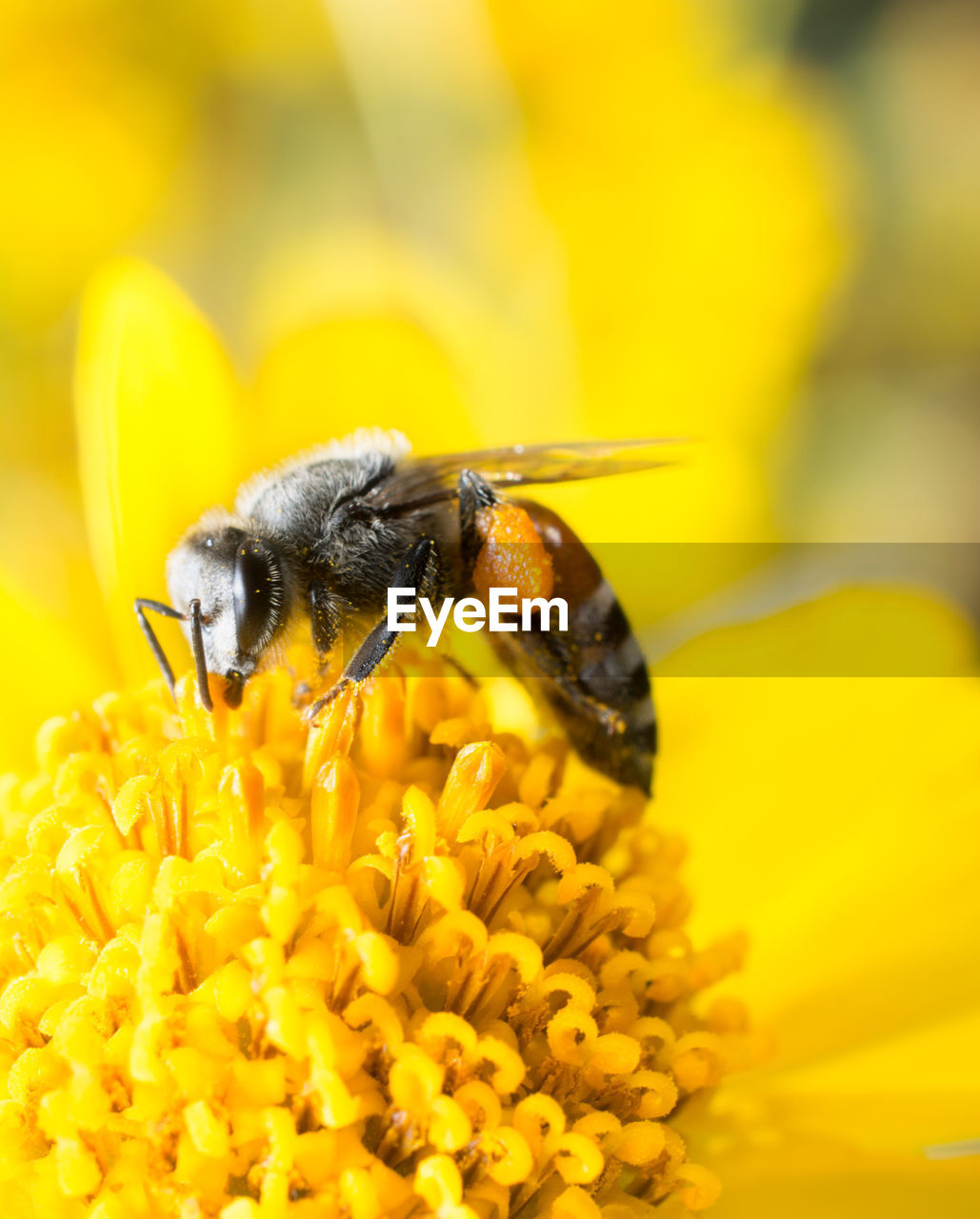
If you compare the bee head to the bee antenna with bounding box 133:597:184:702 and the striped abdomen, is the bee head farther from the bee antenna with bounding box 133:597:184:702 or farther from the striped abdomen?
the striped abdomen

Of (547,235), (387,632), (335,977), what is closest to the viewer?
(335,977)

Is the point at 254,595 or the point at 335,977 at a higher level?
the point at 254,595

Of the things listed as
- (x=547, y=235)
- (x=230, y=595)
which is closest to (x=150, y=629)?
(x=230, y=595)

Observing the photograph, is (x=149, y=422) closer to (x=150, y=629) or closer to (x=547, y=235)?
(x=150, y=629)

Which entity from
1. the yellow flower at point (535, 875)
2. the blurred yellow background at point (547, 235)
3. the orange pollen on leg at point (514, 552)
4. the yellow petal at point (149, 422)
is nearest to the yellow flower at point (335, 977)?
the yellow flower at point (535, 875)

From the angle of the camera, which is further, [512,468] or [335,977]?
[512,468]

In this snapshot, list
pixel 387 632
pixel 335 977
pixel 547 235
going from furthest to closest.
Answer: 1. pixel 547 235
2. pixel 387 632
3. pixel 335 977

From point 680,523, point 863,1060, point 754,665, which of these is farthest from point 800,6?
point 863,1060

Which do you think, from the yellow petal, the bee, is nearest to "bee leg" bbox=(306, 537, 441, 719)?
the bee
